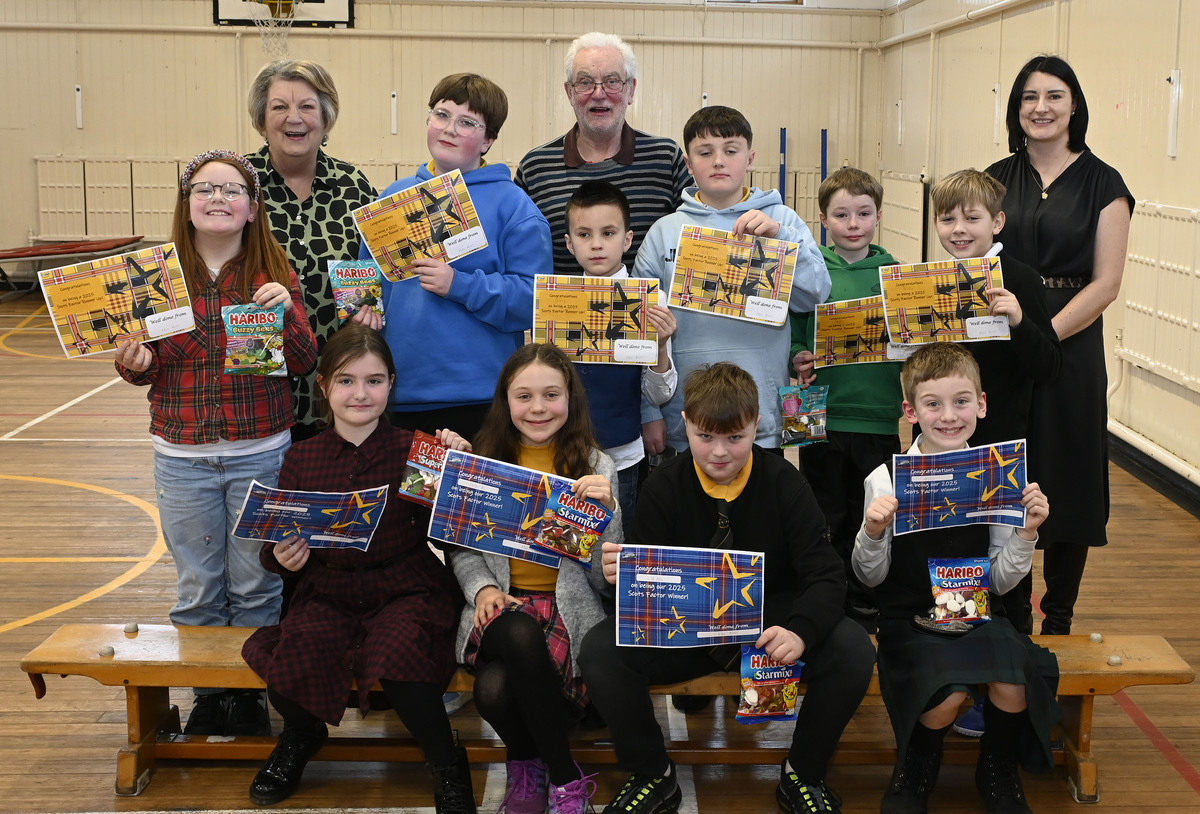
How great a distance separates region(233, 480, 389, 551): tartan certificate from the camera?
287cm

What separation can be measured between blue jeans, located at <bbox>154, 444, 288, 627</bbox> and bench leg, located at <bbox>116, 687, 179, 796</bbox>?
0.25 meters

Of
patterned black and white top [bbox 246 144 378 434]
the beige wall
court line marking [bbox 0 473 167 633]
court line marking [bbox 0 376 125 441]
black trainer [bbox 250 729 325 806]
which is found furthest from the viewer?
the beige wall

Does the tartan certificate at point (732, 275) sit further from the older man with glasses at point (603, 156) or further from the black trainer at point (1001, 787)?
the black trainer at point (1001, 787)

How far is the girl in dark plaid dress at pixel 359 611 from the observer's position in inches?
112

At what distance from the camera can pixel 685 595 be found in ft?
9.04

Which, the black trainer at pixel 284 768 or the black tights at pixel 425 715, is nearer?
the black tights at pixel 425 715

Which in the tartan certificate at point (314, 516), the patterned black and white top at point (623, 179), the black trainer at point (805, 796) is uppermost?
the patterned black and white top at point (623, 179)

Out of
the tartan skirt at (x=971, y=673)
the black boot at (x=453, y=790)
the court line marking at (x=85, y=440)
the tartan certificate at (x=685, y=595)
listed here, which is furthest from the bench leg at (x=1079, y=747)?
the court line marking at (x=85, y=440)

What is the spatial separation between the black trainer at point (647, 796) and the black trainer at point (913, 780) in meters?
0.54

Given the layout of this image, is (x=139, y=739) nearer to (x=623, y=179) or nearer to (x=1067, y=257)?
(x=623, y=179)

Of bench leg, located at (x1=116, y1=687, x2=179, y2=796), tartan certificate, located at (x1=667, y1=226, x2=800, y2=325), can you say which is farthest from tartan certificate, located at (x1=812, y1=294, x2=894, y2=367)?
bench leg, located at (x1=116, y1=687, x2=179, y2=796)

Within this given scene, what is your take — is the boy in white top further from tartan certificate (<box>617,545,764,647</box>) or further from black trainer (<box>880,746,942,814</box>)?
black trainer (<box>880,746,942,814</box>)

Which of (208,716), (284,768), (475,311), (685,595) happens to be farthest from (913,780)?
(208,716)

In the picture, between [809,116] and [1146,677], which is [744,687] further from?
[809,116]
